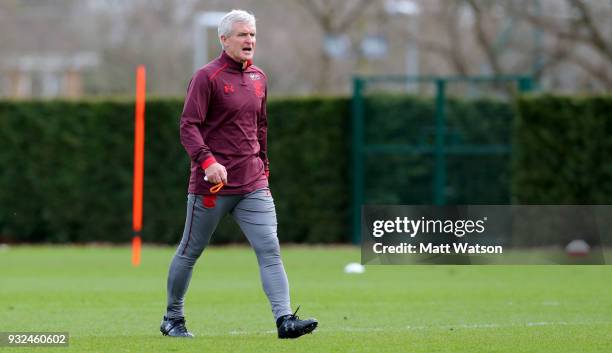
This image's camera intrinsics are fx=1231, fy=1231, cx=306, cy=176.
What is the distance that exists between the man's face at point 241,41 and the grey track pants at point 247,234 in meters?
0.99

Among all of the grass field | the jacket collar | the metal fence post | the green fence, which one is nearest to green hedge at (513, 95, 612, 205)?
the green fence

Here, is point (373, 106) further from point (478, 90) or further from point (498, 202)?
point (478, 90)

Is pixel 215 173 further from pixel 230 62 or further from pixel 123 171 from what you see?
pixel 123 171

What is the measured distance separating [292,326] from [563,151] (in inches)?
547

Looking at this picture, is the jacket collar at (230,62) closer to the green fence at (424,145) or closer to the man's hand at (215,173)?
the man's hand at (215,173)

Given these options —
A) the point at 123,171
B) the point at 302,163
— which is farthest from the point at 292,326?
the point at 123,171

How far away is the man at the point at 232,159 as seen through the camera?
8492 millimetres

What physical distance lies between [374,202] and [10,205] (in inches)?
272

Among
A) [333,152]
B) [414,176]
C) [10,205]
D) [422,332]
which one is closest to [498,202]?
[414,176]

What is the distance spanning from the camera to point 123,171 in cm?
2298

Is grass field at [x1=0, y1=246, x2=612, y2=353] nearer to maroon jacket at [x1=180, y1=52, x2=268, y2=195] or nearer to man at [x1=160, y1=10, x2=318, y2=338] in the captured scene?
man at [x1=160, y1=10, x2=318, y2=338]

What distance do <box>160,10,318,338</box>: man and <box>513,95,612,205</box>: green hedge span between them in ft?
43.4

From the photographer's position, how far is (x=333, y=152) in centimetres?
2250

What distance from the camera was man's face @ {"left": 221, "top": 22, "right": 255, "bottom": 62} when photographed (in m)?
8.52
